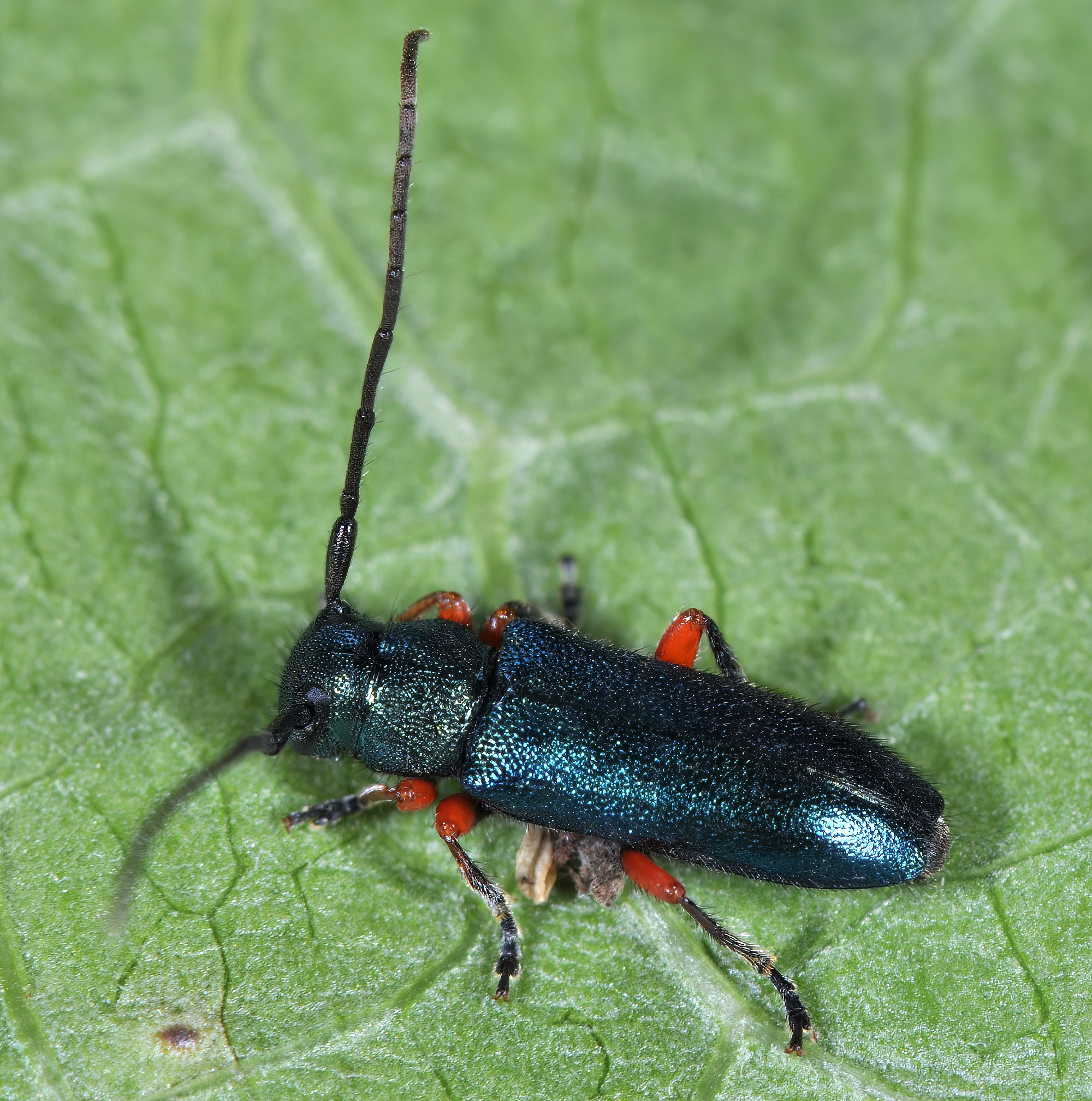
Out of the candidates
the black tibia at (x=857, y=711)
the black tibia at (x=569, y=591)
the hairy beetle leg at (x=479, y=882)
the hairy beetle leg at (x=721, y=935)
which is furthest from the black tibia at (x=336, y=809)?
the black tibia at (x=857, y=711)

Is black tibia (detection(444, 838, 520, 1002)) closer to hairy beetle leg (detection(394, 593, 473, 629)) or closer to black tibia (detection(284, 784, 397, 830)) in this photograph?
black tibia (detection(284, 784, 397, 830))

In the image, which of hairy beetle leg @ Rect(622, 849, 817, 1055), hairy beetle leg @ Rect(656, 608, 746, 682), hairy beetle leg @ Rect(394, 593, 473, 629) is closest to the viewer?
hairy beetle leg @ Rect(622, 849, 817, 1055)

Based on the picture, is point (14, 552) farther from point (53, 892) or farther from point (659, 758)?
point (659, 758)

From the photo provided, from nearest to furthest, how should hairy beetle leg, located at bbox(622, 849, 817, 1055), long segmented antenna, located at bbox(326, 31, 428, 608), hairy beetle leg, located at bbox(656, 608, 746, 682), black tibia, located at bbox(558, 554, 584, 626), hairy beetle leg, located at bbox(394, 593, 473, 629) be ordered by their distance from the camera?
1. hairy beetle leg, located at bbox(622, 849, 817, 1055)
2. long segmented antenna, located at bbox(326, 31, 428, 608)
3. hairy beetle leg, located at bbox(656, 608, 746, 682)
4. hairy beetle leg, located at bbox(394, 593, 473, 629)
5. black tibia, located at bbox(558, 554, 584, 626)

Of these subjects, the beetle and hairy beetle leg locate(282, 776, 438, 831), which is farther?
hairy beetle leg locate(282, 776, 438, 831)

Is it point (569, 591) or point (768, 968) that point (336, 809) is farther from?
point (768, 968)

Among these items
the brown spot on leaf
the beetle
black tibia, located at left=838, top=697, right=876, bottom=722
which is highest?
black tibia, located at left=838, top=697, right=876, bottom=722

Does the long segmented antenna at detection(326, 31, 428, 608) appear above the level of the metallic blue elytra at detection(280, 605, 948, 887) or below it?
above

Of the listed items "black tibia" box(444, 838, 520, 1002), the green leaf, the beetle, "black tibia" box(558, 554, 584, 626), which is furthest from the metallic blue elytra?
"black tibia" box(558, 554, 584, 626)
